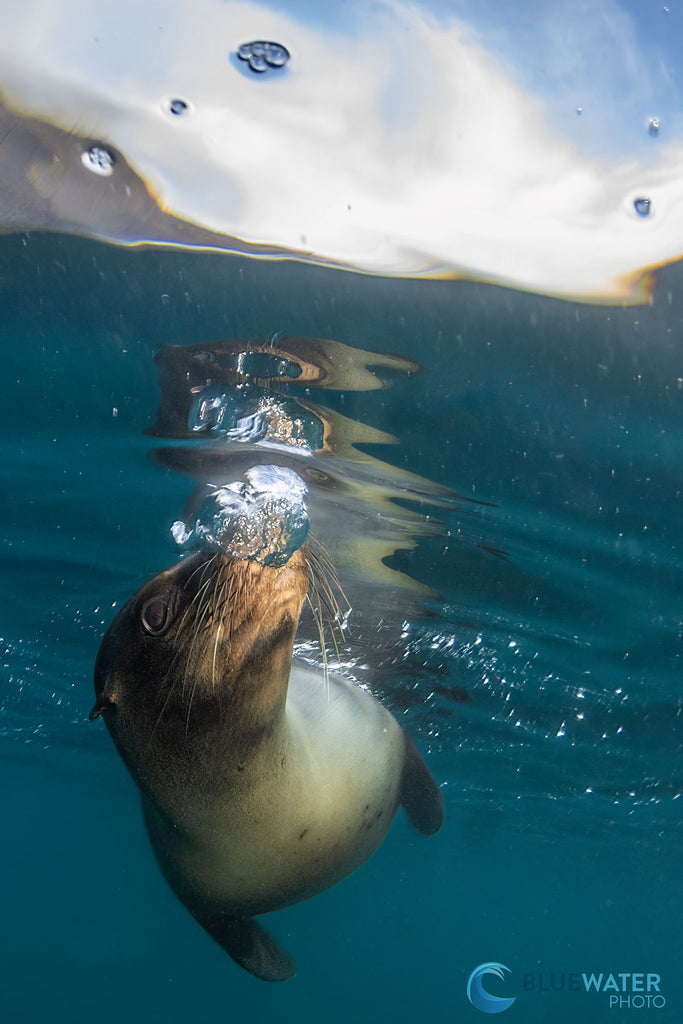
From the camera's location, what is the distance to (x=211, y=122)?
357 centimetres

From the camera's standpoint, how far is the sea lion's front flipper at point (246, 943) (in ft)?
15.8

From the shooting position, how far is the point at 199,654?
319cm

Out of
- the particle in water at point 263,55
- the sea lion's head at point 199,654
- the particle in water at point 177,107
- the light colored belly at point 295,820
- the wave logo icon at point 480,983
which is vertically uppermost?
the particle in water at point 263,55

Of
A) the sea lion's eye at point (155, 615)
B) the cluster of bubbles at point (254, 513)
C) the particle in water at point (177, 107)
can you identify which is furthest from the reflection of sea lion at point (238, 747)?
the particle in water at point (177, 107)

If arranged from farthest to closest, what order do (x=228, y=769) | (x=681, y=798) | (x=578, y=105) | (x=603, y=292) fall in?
(x=681, y=798) → (x=603, y=292) → (x=228, y=769) → (x=578, y=105)

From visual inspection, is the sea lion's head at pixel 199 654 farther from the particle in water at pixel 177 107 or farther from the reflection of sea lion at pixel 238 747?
the particle in water at pixel 177 107

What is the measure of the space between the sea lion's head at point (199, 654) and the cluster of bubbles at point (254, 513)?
30.9 inches

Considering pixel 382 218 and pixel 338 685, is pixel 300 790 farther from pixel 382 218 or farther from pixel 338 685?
pixel 382 218

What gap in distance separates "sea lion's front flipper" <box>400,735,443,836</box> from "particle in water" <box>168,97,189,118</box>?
535 centimetres

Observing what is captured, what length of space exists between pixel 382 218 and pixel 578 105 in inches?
45.7

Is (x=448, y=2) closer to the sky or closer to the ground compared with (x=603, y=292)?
closer to the sky

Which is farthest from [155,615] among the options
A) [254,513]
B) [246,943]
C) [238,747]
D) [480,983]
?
[480,983]

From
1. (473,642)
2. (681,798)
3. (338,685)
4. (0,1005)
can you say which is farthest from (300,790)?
(0,1005)

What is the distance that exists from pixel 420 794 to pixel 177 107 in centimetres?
599
